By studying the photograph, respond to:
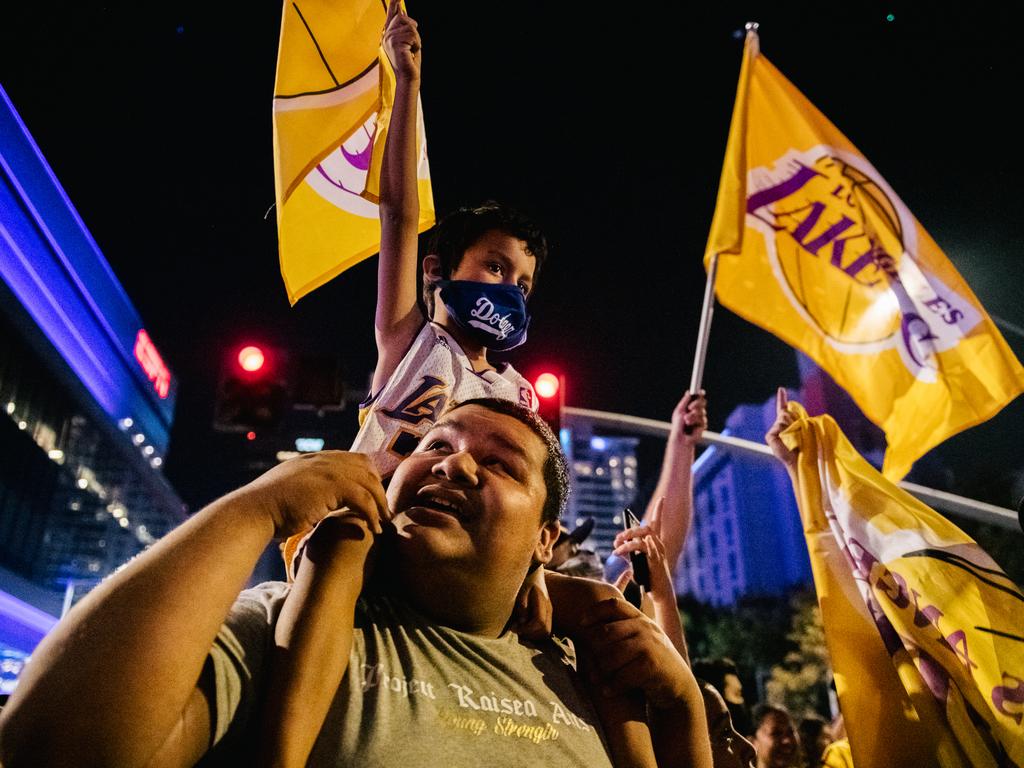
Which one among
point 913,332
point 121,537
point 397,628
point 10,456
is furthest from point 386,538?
point 121,537

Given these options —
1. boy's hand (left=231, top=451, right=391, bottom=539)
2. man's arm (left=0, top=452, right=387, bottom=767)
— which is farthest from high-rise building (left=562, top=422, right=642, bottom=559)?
man's arm (left=0, top=452, right=387, bottom=767)

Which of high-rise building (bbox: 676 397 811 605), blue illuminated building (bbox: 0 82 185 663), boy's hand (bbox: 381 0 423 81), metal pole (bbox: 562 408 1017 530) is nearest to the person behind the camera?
boy's hand (bbox: 381 0 423 81)

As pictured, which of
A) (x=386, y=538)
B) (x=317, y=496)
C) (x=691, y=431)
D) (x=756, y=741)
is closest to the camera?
(x=317, y=496)

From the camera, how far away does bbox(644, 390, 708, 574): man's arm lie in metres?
4.10

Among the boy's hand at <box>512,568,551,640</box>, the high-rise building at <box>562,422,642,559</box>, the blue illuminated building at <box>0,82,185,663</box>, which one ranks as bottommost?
the boy's hand at <box>512,568,551,640</box>

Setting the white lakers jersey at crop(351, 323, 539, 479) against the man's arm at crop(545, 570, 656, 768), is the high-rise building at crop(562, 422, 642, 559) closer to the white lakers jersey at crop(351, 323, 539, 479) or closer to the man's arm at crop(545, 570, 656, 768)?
the white lakers jersey at crop(351, 323, 539, 479)

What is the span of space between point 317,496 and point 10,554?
5127cm

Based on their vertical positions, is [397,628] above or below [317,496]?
below

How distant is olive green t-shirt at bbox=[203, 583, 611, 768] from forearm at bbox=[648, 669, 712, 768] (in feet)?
0.89

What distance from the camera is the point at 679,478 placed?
168 inches

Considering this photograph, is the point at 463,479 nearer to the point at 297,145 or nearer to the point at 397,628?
the point at 397,628

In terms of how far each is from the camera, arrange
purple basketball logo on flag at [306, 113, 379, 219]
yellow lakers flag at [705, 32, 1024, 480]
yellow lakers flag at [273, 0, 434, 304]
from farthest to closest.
Answer: yellow lakers flag at [705, 32, 1024, 480] < purple basketball logo on flag at [306, 113, 379, 219] < yellow lakers flag at [273, 0, 434, 304]

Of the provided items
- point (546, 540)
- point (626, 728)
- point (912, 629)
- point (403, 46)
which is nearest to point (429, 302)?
point (403, 46)

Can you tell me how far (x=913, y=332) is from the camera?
223 inches
